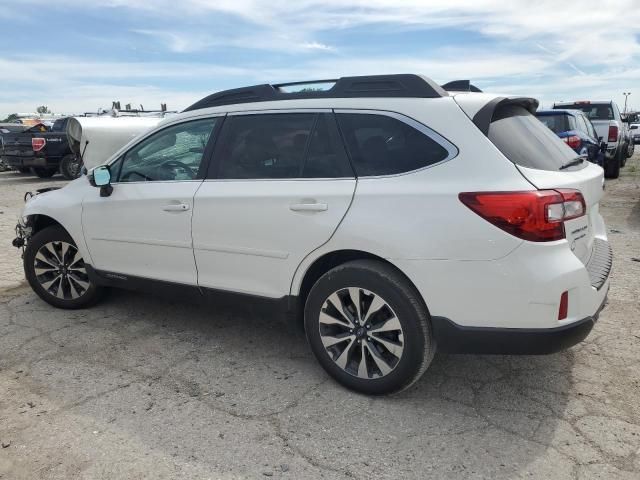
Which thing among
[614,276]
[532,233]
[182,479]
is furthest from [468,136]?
[614,276]

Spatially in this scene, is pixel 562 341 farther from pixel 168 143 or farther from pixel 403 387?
pixel 168 143

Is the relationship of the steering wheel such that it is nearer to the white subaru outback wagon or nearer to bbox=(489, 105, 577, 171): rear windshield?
the white subaru outback wagon

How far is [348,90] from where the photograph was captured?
3.26 meters

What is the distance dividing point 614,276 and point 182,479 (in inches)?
177

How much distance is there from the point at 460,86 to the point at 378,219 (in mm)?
1252

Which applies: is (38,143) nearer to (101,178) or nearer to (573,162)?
(101,178)

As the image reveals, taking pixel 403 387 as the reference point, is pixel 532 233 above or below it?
above

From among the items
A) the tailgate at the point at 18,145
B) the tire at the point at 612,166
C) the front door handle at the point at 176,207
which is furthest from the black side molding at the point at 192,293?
the tire at the point at 612,166

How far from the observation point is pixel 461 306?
276 cm

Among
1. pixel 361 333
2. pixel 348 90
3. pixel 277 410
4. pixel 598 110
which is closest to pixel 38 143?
pixel 348 90

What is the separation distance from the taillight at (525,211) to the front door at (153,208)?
1888 millimetres

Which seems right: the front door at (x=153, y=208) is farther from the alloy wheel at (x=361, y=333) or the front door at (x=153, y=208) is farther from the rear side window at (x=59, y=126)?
the rear side window at (x=59, y=126)

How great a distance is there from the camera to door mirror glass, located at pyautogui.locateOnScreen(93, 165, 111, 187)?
13.0 ft

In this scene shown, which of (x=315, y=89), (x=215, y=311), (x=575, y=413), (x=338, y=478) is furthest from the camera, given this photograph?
(x=215, y=311)
